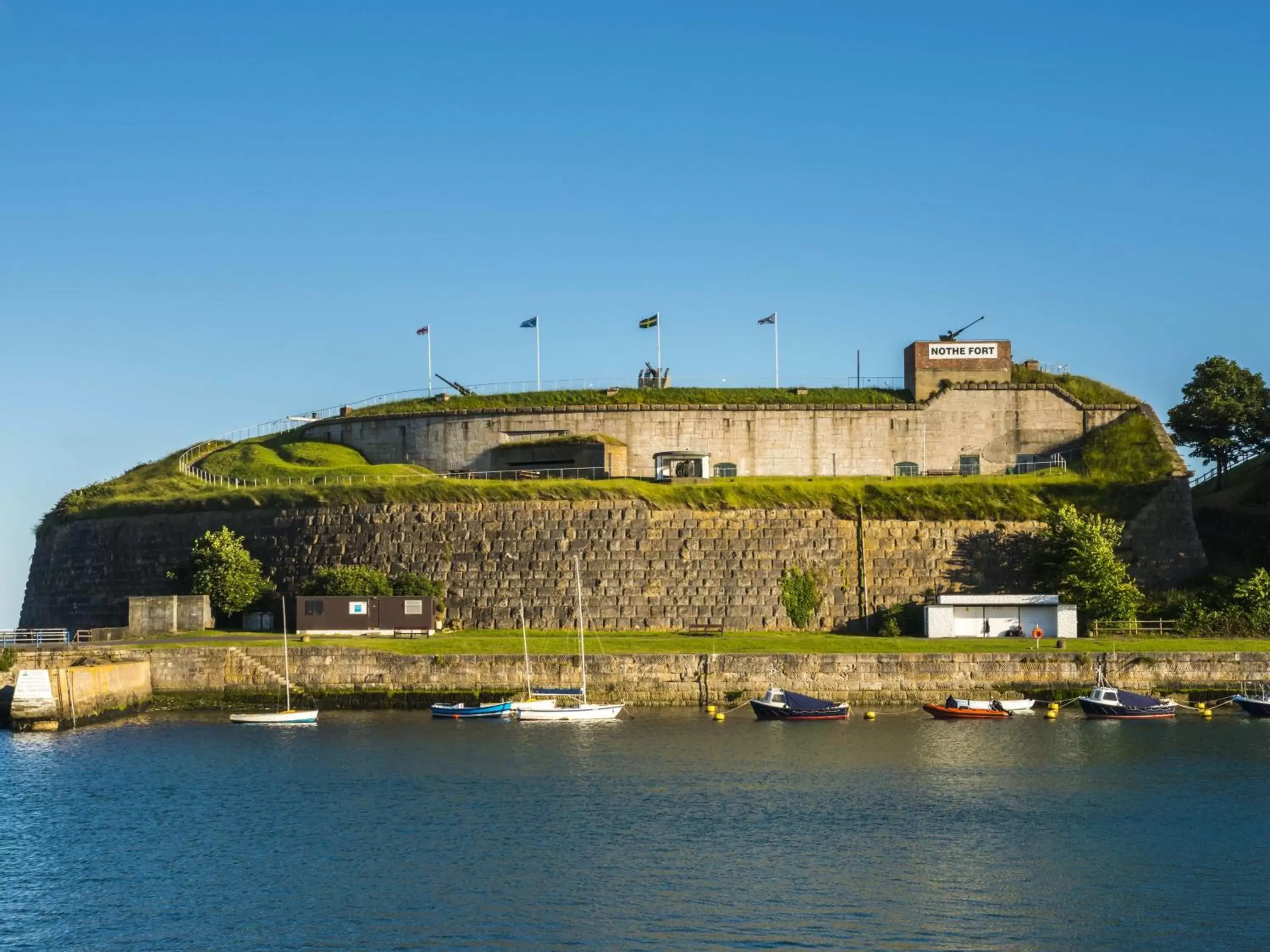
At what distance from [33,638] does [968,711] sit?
42.2m

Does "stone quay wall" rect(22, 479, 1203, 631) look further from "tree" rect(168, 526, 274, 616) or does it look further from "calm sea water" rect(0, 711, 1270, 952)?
"calm sea water" rect(0, 711, 1270, 952)

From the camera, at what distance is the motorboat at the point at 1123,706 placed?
56.5 metres

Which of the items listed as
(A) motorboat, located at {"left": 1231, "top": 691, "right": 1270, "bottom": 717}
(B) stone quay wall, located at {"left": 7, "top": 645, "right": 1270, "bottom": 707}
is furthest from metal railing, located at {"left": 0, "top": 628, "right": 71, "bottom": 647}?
(A) motorboat, located at {"left": 1231, "top": 691, "right": 1270, "bottom": 717}

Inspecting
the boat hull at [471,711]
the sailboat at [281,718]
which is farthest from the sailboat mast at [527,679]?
the sailboat at [281,718]

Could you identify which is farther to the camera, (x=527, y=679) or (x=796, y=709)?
(x=527, y=679)

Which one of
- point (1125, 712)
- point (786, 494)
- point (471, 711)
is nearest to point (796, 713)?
point (471, 711)

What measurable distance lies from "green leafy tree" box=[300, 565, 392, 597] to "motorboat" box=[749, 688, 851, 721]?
62.0 feet

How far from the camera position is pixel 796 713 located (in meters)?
55.6

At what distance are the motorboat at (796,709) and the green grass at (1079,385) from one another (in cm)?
3065

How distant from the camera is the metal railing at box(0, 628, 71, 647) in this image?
60.9 m

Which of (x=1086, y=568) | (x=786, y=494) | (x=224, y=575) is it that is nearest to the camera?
(x=1086, y=568)

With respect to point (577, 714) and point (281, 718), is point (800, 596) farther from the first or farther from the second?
point (281, 718)

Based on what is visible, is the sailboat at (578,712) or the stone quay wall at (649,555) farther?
the stone quay wall at (649,555)

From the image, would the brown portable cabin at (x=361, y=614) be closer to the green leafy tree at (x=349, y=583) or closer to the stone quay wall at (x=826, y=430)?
the green leafy tree at (x=349, y=583)
